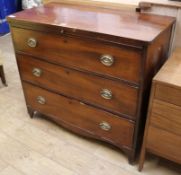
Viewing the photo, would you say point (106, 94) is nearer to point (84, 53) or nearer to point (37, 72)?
point (84, 53)

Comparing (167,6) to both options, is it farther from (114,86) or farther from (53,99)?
(53,99)

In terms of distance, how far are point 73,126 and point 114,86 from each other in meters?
0.52

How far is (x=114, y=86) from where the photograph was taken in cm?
125

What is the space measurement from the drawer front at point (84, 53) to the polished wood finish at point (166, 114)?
0.13m

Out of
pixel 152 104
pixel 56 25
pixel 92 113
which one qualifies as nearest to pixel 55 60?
pixel 56 25

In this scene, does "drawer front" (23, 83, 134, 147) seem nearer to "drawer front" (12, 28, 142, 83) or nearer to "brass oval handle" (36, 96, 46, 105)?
"brass oval handle" (36, 96, 46, 105)

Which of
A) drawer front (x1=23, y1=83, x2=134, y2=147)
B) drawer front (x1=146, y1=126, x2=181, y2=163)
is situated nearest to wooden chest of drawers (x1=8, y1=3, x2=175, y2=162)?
drawer front (x1=23, y1=83, x2=134, y2=147)

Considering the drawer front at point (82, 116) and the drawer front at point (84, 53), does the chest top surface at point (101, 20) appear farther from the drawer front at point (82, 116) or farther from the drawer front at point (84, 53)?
the drawer front at point (82, 116)

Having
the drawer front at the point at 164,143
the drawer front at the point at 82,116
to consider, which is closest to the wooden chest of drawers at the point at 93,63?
the drawer front at the point at 82,116

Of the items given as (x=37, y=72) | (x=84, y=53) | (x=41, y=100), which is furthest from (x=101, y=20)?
(x=41, y=100)

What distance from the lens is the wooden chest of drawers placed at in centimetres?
114

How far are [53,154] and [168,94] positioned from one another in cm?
89

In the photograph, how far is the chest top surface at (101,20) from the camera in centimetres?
114

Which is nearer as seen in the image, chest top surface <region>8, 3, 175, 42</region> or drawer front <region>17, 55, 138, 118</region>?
chest top surface <region>8, 3, 175, 42</region>
